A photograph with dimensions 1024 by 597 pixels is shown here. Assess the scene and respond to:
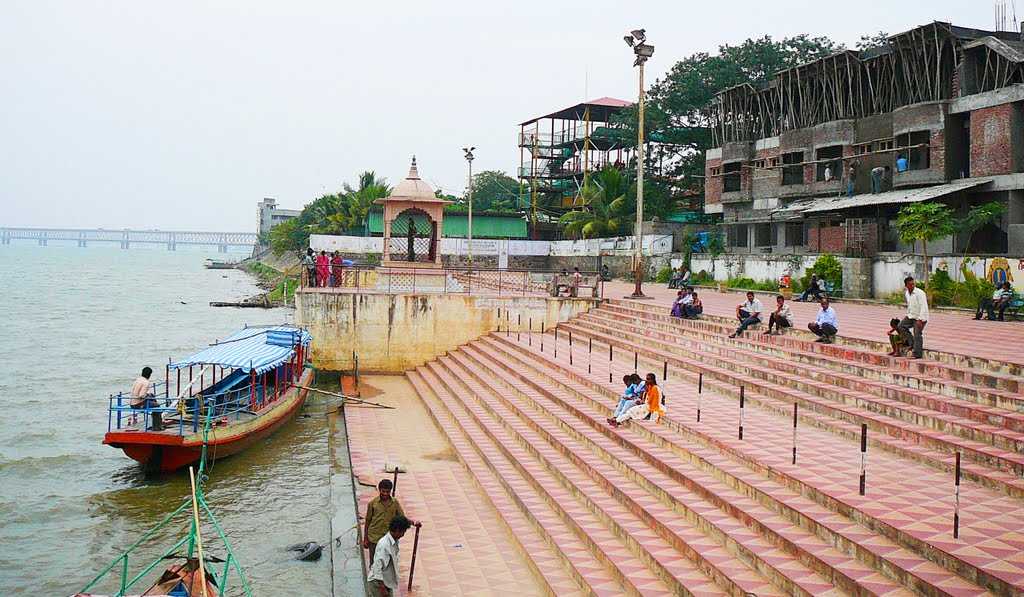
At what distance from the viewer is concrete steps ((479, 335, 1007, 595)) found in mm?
6594

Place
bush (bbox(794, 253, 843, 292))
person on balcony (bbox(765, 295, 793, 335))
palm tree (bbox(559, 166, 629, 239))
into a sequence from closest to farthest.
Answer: person on balcony (bbox(765, 295, 793, 335)), bush (bbox(794, 253, 843, 292)), palm tree (bbox(559, 166, 629, 239))

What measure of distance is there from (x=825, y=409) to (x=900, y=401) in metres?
0.92

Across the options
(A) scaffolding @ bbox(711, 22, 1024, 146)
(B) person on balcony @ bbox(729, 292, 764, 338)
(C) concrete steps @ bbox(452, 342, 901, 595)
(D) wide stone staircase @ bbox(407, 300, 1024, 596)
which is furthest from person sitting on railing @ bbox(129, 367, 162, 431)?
(A) scaffolding @ bbox(711, 22, 1024, 146)

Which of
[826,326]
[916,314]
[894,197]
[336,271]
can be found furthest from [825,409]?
[336,271]

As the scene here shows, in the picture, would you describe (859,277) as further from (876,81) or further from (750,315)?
(876,81)

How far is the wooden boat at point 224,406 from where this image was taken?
1512cm

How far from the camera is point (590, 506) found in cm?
1012

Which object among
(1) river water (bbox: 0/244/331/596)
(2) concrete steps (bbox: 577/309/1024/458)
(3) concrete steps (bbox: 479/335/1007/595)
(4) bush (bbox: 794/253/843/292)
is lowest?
(1) river water (bbox: 0/244/331/596)

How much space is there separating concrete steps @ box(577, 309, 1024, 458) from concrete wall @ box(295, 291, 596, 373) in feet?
31.1

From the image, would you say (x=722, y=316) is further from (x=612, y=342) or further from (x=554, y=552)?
(x=554, y=552)

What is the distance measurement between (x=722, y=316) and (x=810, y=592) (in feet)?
41.1

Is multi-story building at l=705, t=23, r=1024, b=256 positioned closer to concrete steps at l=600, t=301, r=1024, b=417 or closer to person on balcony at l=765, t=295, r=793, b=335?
person on balcony at l=765, t=295, r=793, b=335

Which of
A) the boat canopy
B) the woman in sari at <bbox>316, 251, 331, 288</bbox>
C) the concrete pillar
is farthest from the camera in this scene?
the woman in sari at <bbox>316, 251, 331, 288</bbox>

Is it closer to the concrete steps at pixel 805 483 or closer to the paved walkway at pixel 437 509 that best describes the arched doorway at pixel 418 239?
the paved walkway at pixel 437 509
